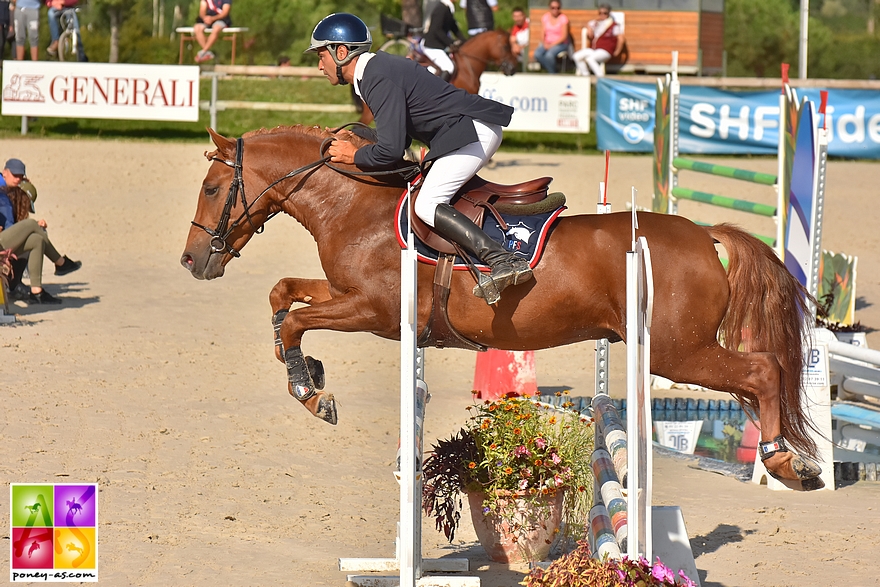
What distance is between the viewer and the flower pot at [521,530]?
15.8 feet

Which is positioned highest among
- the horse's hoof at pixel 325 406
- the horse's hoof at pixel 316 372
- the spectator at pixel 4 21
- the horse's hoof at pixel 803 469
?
the spectator at pixel 4 21

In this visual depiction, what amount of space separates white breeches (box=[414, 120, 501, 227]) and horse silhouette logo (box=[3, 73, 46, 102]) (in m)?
12.3

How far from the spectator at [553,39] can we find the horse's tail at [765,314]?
1430 cm

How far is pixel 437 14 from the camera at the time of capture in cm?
1453

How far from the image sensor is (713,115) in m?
15.8

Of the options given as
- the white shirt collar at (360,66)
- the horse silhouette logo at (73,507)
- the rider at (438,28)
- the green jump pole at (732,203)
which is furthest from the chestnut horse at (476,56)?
the horse silhouette logo at (73,507)

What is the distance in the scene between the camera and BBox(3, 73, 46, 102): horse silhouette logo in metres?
15.2

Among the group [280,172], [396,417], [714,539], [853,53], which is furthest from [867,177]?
[853,53]

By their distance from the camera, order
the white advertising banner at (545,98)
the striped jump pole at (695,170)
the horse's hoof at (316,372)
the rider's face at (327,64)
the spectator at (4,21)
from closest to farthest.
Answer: the rider's face at (327,64)
the horse's hoof at (316,372)
the striped jump pole at (695,170)
the white advertising banner at (545,98)
the spectator at (4,21)

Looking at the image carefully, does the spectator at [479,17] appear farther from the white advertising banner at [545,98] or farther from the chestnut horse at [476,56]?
the chestnut horse at [476,56]

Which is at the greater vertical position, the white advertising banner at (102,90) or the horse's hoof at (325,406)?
the white advertising banner at (102,90)

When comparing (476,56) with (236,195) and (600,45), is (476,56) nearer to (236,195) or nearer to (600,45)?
(600,45)

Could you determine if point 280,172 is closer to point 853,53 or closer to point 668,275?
point 668,275

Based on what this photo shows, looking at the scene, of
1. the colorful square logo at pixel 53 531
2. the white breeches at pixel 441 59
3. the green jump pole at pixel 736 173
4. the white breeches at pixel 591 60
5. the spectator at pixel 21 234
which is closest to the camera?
the colorful square logo at pixel 53 531
